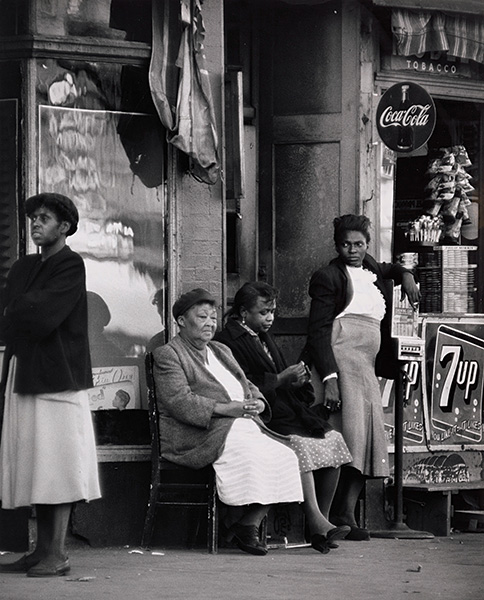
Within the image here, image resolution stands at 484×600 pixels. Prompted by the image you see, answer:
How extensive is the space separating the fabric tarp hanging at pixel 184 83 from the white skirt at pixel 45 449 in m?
2.47

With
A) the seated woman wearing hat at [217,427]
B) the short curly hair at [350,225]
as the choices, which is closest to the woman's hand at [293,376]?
the seated woman wearing hat at [217,427]

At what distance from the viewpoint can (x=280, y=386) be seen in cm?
945

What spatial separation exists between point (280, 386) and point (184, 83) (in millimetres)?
2018

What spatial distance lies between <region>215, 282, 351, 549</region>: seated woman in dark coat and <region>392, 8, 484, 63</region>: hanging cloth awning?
7.93 feet

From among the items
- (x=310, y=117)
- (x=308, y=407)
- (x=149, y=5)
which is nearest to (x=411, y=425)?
(x=308, y=407)

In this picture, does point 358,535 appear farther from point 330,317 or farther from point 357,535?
point 330,317

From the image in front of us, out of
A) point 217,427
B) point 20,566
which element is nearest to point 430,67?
point 217,427

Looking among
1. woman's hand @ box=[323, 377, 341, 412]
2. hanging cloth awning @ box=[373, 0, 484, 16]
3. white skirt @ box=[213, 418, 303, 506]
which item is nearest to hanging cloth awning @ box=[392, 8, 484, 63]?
hanging cloth awning @ box=[373, 0, 484, 16]

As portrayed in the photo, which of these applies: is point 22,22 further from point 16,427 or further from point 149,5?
point 16,427

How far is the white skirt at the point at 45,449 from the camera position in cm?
747

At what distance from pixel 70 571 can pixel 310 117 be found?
435cm

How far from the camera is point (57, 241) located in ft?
25.2

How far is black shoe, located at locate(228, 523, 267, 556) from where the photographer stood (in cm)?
881

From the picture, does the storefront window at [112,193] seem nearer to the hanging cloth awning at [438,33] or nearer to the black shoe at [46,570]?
the black shoe at [46,570]
